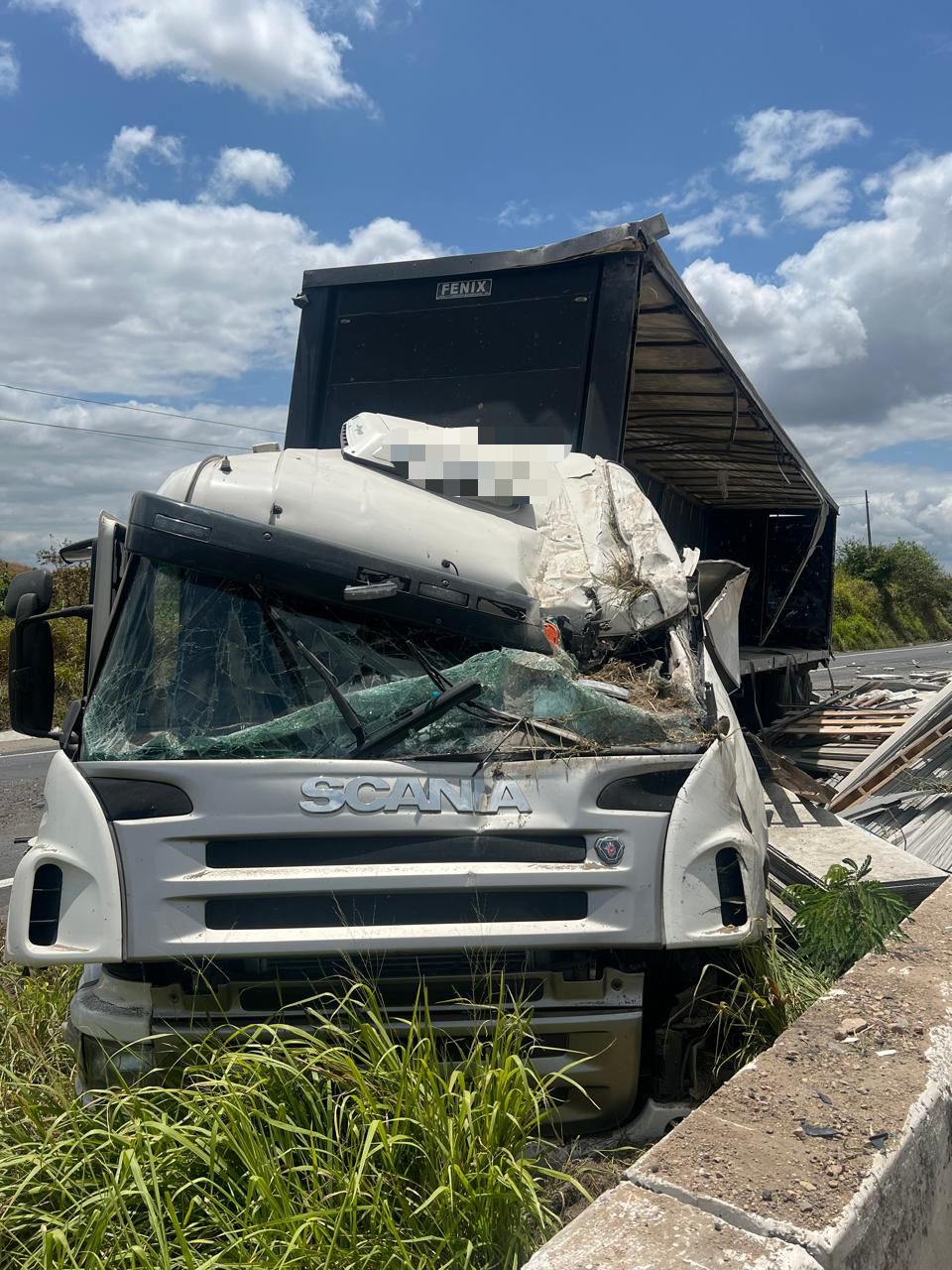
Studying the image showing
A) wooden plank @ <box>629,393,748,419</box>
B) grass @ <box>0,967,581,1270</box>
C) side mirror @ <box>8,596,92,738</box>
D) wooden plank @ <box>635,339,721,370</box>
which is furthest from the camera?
wooden plank @ <box>629,393,748,419</box>

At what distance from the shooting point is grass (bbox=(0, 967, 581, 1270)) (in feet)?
7.33

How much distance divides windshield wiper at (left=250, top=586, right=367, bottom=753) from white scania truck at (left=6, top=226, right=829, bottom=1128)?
11 mm

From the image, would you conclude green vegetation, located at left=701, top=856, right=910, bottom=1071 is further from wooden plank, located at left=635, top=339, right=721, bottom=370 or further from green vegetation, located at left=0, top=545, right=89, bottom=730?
green vegetation, located at left=0, top=545, right=89, bottom=730

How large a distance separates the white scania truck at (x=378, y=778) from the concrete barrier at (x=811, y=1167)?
47 centimetres

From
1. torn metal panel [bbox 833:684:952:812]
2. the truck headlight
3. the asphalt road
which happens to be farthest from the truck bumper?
the asphalt road

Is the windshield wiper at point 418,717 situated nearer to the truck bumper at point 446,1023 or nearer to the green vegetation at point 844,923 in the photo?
the truck bumper at point 446,1023

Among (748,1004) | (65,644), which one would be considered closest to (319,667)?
(748,1004)

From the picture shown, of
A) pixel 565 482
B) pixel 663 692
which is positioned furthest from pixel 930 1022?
pixel 565 482

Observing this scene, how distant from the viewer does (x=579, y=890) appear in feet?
9.92

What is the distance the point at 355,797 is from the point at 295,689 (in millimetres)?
467

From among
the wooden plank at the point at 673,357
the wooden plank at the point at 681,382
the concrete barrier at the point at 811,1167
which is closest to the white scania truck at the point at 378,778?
the concrete barrier at the point at 811,1167

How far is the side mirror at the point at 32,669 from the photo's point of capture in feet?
11.8

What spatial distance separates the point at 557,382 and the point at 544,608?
2.08 metres

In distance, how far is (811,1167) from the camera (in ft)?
7.02
